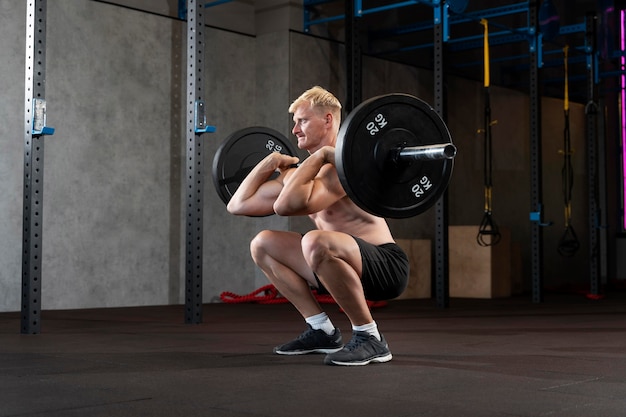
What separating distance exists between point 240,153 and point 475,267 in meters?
4.38

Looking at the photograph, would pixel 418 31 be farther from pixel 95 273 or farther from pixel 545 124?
pixel 95 273

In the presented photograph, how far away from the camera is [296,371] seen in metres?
2.68

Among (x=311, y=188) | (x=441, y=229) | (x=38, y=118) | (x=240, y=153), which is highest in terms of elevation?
(x=38, y=118)

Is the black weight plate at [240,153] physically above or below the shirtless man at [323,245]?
above

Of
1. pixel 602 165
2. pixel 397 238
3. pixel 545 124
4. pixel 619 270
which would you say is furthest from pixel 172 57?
pixel 619 270

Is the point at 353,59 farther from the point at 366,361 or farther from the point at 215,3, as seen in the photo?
the point at 366,361

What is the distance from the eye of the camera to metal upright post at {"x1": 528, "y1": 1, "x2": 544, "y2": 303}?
22.2 ft

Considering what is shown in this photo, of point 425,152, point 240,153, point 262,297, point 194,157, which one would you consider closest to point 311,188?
point 425,152

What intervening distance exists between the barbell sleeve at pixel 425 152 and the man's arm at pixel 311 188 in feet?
0.83

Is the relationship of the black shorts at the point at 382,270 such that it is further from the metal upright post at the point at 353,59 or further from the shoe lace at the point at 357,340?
the metal upright post at the point at 353,59

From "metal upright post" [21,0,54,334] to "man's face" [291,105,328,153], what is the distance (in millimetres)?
1645

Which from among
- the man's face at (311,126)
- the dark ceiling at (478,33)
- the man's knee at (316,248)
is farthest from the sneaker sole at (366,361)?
the dark ceiling at (478,33)

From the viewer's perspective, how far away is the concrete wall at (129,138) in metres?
5.65

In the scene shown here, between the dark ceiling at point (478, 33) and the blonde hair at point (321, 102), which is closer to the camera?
the blonde hair at point (321, 102)
